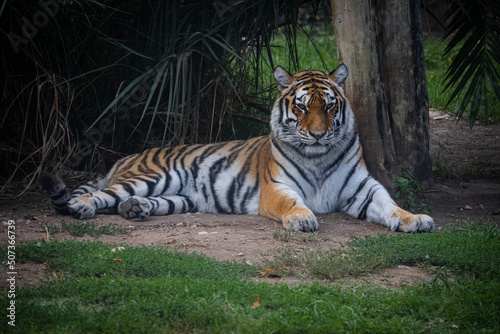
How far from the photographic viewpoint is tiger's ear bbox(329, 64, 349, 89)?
518cm

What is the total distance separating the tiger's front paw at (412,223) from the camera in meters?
4.46

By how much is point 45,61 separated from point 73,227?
223 centimetres

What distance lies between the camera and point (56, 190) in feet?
15.3

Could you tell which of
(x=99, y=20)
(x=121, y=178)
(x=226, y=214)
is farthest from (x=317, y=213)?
(x=99, y=20)

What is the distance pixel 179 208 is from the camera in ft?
18.6

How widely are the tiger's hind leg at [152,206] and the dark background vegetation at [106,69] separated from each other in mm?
701

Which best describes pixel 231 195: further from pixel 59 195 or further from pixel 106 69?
pixel 106 69

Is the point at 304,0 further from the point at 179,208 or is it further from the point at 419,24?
the point at 179,208

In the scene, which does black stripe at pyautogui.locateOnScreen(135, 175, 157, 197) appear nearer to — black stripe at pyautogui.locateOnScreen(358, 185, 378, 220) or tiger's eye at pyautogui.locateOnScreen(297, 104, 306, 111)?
tiger's eye at pyautogui.locateOnScreen(297, 104, 306, 111)

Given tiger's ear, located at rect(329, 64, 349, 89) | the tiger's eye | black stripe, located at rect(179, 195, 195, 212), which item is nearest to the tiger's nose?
the tiger's eye

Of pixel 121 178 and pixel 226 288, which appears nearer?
pixel 226 288

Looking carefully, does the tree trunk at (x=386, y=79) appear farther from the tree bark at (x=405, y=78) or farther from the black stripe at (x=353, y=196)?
the black stripe at (x=353, y=196)

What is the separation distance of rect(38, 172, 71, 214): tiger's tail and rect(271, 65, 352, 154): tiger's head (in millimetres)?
1988

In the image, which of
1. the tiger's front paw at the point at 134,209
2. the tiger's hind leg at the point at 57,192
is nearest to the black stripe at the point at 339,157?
the tiger's front paw at the point at 134,209
